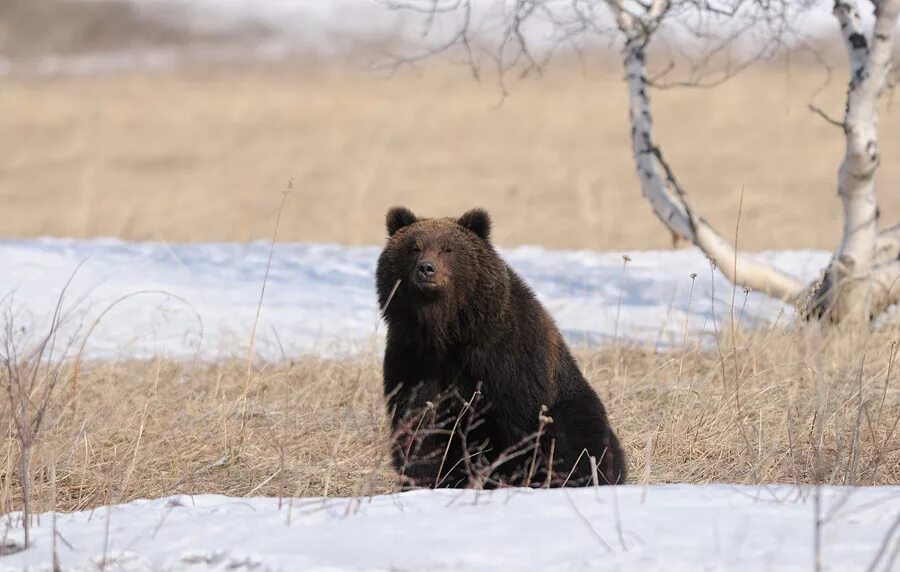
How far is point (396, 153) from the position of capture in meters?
27.2

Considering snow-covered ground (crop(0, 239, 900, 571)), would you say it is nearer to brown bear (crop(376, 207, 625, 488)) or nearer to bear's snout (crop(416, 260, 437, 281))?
brown bear (crop(376, 207, 625, 488))

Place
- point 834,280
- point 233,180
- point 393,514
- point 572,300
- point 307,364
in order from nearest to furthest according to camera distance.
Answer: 1. point 393,514
2. point 307,364
3. point 834,280
4. point 572,300
5. point 233,180

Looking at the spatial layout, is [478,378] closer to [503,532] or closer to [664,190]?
[503,532]

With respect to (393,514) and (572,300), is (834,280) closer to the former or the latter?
(572,300)

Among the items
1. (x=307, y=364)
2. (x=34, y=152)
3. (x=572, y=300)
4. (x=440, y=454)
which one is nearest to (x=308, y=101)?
(x=34, y=152)

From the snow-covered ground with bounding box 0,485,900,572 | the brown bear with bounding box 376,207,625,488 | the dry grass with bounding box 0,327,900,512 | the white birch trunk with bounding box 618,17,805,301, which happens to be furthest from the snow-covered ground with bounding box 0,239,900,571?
the white birch trunk with bounding box 618,17,805,301

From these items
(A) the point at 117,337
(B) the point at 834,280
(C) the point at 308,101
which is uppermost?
(C) the point at 308,101

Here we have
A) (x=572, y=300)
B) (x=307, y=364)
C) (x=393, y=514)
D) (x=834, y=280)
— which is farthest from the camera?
(x=572, y=300)

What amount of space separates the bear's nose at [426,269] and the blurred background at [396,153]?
6375mm

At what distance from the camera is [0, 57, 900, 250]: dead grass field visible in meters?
19.1

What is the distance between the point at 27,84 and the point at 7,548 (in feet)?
117

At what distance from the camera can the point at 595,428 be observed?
5188mm

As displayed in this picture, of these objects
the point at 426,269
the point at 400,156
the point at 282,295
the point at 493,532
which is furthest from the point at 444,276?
Result: the point at 400,156

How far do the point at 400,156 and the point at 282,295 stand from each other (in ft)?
54.0
